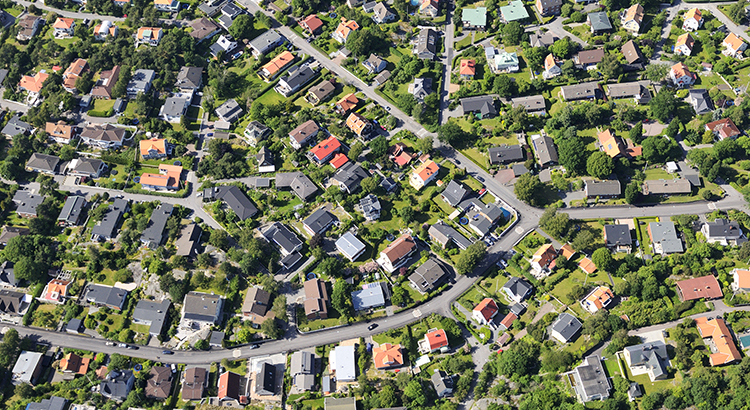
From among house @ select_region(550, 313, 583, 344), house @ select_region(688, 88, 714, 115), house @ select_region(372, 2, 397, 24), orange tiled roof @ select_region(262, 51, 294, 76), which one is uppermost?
house @ select_region(372, 2, 397, 24)

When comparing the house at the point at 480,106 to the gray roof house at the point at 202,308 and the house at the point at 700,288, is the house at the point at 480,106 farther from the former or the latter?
the gray roof house at the point at 202,308

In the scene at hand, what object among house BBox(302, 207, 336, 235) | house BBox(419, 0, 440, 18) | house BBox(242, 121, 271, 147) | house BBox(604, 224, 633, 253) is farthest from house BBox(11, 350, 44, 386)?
house BBox(419, 0, 440, 18)

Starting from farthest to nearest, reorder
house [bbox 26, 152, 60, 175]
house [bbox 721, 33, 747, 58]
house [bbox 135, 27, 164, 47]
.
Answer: house [bbox 135, 27, 164, 47] → house [bbox 721, 33, 747, 58] → house [bbox 26, 152, 60, 175]

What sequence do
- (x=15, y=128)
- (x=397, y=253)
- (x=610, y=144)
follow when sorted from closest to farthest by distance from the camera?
(x=397, y=253) → (x=610, y=144) → (x=15, y=128)

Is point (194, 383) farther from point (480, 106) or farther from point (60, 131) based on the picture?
point (480, 106)

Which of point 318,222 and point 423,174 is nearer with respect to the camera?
point 318,222

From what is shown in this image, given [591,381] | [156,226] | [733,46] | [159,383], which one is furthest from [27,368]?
[733,46]

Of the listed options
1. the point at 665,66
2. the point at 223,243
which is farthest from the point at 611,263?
the point at 223,243

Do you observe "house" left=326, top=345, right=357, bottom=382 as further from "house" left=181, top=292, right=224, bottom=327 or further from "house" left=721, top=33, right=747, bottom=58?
"house" left=721, top=33, right=747, bottom=58
